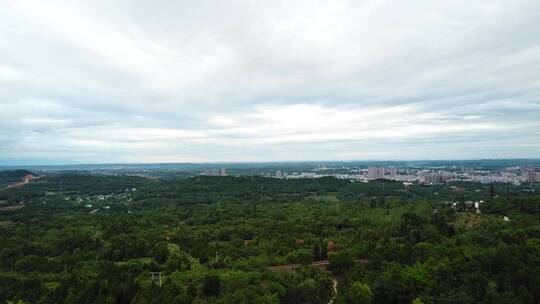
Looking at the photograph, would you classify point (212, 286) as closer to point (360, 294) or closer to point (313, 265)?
point (360, 294)

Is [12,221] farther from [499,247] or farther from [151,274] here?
[499,247]

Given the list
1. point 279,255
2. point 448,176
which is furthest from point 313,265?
point 448,176

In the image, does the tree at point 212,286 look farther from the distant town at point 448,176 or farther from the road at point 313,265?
the distant town at point 448,176

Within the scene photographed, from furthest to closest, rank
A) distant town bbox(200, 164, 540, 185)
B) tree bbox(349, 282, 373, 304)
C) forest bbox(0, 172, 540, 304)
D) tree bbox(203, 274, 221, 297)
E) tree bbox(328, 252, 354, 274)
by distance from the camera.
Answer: distant town bbox(200, 164, 540, 185) → tree bbox(328, 252, 354, 274) → tree bbox(203, 274, 221, 297) → forest bbox(0, 172, 540, 304) → tree bbox(349, 282, 373, 304)

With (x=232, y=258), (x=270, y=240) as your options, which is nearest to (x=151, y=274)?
(x=232, y=258)

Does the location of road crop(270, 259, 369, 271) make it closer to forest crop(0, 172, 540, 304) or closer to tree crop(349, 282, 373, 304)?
forest crop(0, 172, 540, 304)

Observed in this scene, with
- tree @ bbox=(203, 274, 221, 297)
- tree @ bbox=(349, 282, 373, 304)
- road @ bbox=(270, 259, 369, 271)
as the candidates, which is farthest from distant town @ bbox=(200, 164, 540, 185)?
tree @ bbox=(203, 274, 221, 297)

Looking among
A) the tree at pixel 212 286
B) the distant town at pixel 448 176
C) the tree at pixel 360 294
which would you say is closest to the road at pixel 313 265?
the tree at pixel 212 286
